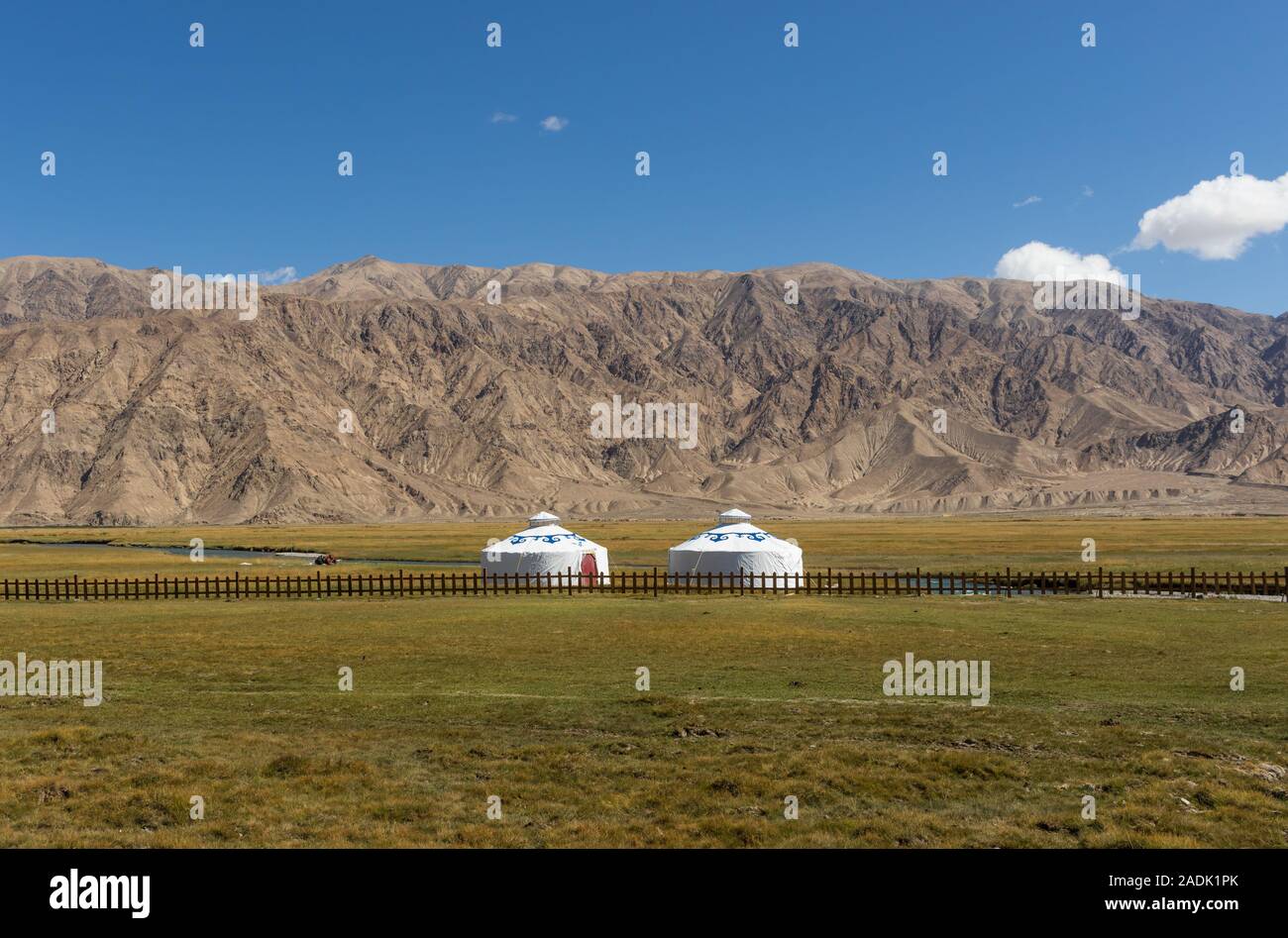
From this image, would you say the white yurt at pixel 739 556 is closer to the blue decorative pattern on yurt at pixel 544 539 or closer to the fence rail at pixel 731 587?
the fence rail at pixel 731 587

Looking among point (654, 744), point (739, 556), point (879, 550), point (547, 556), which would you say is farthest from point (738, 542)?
point (879, 550)

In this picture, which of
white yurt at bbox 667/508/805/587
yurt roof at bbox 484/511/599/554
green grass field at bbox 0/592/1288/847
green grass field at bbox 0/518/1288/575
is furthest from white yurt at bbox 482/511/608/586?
green grass field at bbox 0/592/1288/847

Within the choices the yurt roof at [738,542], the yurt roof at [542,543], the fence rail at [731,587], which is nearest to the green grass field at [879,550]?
the fence rail at [731,587]

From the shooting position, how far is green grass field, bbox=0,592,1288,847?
1180 centimetres

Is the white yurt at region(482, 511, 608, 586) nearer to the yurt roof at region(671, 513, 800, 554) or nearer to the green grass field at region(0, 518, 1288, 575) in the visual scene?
the yurt roof at region(671, 513, 800, 554)

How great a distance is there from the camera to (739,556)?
53.5 metres

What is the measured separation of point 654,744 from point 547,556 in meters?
40.9

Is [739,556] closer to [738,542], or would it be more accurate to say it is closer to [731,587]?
[738,542]

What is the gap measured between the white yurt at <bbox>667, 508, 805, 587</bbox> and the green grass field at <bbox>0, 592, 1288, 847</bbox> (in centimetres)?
2181

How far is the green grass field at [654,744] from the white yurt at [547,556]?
992 inches

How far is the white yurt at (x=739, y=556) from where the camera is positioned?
2099 inches

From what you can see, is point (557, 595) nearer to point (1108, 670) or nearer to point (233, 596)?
point (233, 596)
